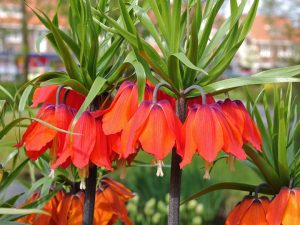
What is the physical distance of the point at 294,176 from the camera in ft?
4.06

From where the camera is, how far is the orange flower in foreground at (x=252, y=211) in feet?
3.97

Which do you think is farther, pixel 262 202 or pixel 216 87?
pixel 262 202

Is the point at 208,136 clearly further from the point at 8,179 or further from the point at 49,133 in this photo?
the point at 8,179

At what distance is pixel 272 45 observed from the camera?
43.7 meters

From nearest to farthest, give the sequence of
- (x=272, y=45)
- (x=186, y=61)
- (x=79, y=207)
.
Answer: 1. (x=186, y=61)
2. (x=79, y=207)
3. (x=272, y=45)

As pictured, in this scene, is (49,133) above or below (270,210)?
above

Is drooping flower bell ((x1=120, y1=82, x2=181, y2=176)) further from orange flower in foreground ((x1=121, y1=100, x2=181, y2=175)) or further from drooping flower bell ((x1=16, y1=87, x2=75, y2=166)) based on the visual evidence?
drooping flower bell ((x1=16, y1=87, x2=75, y2=166))

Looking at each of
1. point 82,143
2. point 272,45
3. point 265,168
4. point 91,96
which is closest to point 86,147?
point 82,143

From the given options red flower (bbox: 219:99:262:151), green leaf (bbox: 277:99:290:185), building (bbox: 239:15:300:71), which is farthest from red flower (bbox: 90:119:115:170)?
building (bbox: 239:15:300:71)

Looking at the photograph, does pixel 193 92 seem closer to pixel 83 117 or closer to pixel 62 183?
pixel 83 117

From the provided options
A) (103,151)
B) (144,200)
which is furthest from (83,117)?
(144,200)

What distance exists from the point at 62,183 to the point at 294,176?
1.58 feet

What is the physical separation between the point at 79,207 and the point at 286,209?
41cm

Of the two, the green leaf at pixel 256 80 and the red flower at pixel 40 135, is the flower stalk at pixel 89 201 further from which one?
the green leaf at pixel 256 80
